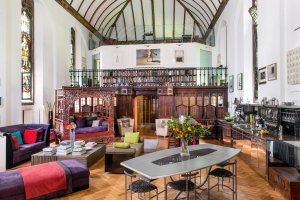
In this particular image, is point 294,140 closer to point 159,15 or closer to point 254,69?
point 254,69

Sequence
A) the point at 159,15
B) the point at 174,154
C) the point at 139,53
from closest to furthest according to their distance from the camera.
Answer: the point at 174,154 → the point at 139,53 → the point at 159,15

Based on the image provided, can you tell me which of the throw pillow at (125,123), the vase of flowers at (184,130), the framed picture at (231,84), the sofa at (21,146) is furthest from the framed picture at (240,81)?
the sofa at (21,146)

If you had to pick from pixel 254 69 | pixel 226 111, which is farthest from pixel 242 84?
pixel 226 111

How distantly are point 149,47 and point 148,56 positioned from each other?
48cm

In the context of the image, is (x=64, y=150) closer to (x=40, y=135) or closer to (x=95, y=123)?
(x=40, y=135)

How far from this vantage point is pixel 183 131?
354 cm

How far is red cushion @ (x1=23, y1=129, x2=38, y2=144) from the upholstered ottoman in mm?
2729

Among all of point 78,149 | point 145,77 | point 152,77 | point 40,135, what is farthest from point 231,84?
point 40,135

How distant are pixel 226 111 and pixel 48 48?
7.75 metres

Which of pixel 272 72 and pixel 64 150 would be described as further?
pixel 272 72

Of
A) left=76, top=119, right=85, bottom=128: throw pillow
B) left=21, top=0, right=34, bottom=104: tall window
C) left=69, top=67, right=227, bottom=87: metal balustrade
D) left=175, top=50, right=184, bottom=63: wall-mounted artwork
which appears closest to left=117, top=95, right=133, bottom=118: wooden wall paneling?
left=69, top=67, right=227, bottom=87: metal balustrade

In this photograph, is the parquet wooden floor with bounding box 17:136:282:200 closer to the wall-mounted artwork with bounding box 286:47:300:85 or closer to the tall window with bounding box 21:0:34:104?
the wall-mounted artwork with bounding box 286:47:300:85

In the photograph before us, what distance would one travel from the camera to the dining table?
2857mm

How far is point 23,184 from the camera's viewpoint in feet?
12.0
